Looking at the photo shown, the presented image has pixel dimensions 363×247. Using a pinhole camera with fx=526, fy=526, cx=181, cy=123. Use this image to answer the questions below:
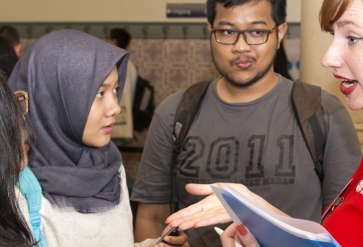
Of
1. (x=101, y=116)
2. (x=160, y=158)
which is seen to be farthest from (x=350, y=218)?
(x=160, y=158)

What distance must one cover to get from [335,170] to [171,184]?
0.83 m

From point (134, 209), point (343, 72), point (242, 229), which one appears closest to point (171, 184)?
point (134, 209)

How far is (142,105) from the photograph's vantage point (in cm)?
666

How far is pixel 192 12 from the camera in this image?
6781 millimetres

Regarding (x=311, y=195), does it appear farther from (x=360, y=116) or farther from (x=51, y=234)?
(x=51, y=234)

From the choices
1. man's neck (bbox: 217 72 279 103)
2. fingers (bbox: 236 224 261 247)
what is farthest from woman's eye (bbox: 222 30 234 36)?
fingers (bbox: 236 224 261 247)

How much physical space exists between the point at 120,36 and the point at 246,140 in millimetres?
4324

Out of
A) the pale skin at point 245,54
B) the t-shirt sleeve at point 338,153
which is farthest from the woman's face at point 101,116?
the t-shirt sleeve at point 338,153

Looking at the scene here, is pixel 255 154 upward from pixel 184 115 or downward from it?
downward

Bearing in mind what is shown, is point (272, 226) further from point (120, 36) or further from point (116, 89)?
point (120, 36)

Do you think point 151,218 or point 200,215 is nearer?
point 200,215

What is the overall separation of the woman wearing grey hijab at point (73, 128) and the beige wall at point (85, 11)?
4882 mm

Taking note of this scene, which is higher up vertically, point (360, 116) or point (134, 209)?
point (360, 116)

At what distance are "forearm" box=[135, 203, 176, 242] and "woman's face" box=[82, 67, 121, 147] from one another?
0.70 meters
